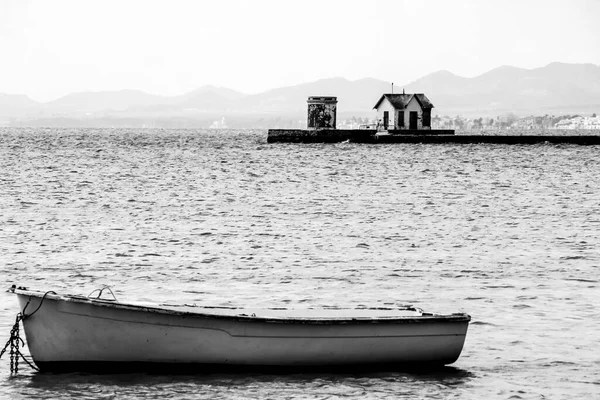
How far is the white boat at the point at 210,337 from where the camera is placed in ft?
48.9

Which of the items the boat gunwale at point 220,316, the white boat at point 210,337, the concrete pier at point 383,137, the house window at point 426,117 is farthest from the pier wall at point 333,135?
the boat gunwale at point 220,316

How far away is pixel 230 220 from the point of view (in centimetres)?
3950

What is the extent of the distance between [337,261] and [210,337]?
1325cm

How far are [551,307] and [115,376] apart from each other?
34.2 feet

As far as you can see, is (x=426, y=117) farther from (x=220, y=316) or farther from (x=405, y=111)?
(x=220, y=316)

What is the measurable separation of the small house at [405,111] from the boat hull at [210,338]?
90.3 m

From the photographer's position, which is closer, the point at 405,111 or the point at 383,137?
the point at 405,111

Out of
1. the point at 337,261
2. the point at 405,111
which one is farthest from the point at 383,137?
the point at 337,261

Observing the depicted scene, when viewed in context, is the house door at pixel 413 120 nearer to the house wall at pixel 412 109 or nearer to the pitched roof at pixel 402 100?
the house wall at pixel 412 109

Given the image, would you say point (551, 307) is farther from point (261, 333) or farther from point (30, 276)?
point (30, 276)

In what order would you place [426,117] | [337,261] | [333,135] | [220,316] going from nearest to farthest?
1. [220,316]
2. [337,261]
3. [426,117]
4. [333,135]

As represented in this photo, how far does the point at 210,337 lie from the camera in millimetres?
15070

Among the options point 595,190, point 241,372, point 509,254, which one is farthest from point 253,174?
point 241,372

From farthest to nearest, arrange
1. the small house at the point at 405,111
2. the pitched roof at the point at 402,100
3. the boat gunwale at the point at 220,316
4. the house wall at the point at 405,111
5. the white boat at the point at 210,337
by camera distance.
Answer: the house wall at the point at 405,111
the small house at the point at 405,111
the pitched roof at the point at 402,100
the white boat at the point at 210,337
the boat gunwale at the point at 220,316
